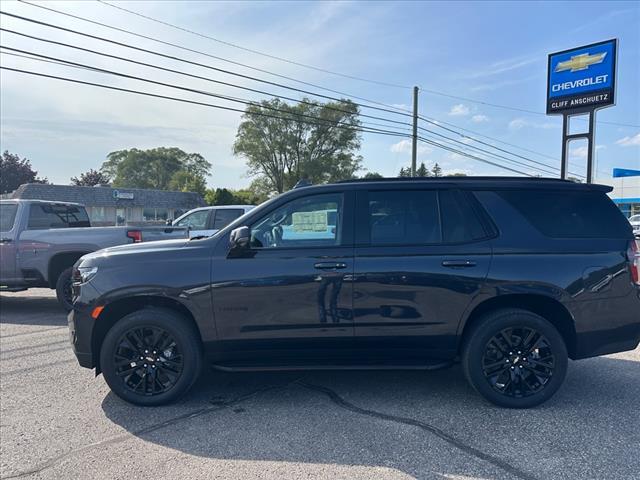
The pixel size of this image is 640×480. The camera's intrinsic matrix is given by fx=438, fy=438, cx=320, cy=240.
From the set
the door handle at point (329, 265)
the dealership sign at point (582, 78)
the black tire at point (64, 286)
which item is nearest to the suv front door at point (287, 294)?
the door handle at point (329, 265)

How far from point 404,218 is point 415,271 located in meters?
0.49

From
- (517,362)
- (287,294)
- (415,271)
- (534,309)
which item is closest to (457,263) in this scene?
(415,271)

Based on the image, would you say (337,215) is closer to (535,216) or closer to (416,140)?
(535,216)

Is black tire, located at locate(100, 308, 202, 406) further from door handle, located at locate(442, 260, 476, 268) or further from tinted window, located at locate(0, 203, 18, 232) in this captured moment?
tinted window, located at locate(0, 203, 18, 232)

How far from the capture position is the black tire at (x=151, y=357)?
12.3ft

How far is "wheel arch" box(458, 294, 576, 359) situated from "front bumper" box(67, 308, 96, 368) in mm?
3184

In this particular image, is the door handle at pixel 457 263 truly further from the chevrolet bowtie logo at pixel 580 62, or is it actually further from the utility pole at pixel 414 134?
the utility pole at pixel 414 134

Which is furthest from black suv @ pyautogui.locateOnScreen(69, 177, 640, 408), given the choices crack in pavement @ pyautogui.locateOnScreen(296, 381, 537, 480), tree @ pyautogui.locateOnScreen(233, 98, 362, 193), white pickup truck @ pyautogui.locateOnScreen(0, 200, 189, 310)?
tree @ pyautogui.locateOnScreen(233, 98, 362, 193)

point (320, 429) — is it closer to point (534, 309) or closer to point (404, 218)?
point (404, 218)

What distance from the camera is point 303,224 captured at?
3.85m

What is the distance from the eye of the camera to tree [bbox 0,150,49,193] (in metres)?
60.7

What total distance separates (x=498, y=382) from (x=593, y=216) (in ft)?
5.54

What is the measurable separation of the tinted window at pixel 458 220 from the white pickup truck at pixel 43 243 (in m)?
5.21

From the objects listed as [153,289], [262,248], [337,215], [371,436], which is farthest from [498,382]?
[153,289]
